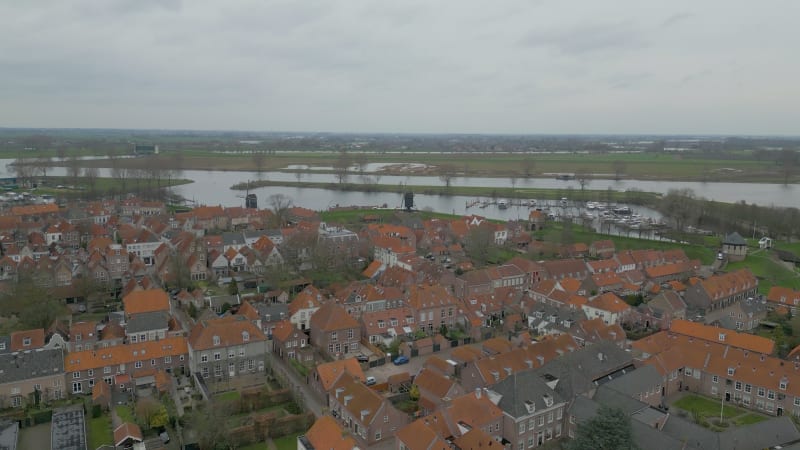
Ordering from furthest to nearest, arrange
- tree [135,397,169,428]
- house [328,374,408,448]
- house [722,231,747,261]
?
house [722,231,747,261]
tree [135,397,169,428]
house [328,374,408,448]

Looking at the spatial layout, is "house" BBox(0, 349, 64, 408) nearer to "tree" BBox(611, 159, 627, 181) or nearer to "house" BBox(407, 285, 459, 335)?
"house" BBox(407, 285, 459, 335)

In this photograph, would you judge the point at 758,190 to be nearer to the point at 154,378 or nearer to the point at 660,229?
the point at 660,229

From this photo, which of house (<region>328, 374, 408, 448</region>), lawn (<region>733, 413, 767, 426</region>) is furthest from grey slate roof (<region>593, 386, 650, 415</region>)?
house (<region>328, 374, 408, 448</region>)

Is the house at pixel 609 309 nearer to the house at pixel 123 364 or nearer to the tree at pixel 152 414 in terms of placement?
the house at pixel 123 364

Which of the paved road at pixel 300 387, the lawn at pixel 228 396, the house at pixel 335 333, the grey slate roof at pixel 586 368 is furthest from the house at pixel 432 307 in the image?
the lawn at pixel 228 396

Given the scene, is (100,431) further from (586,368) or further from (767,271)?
(767,271)

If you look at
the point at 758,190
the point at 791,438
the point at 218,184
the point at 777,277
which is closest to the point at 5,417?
the point at 791,438

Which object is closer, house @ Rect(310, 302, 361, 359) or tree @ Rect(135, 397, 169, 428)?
tree @ Rect(135, 397, 169, 428)

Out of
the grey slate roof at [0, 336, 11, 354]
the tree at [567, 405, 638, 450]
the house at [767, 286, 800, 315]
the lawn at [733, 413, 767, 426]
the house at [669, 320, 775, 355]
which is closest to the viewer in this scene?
the tree at [567, 405, 638, 450]
